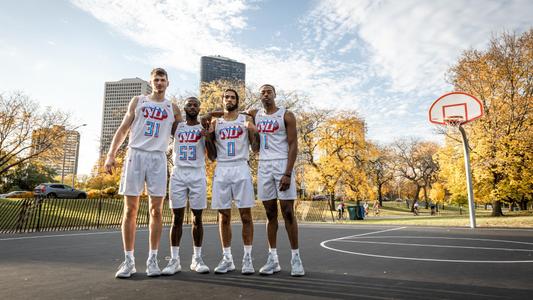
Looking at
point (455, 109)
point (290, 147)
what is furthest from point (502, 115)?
point (290, 147)

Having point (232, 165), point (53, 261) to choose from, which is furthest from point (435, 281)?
point (53, 261)

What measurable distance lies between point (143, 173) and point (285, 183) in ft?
5.90

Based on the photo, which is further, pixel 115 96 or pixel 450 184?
pixel 115 96

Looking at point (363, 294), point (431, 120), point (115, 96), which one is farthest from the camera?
point (115, 96)

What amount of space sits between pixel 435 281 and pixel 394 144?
179 feet

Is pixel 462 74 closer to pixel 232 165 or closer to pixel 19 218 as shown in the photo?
pixel 232 165

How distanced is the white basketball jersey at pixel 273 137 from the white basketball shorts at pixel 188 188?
34.9 inches

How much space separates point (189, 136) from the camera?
462 cm

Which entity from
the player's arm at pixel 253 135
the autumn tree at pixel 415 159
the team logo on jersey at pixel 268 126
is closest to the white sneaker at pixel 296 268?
the player's arm at pixel 253 135

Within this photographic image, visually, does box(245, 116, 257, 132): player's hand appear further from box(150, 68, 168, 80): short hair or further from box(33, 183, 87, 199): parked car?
box(33, 183, 87, 199): parked car

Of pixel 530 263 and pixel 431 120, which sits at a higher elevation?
pixel 431 120

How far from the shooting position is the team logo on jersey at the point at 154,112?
4359 mm

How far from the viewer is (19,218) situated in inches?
463

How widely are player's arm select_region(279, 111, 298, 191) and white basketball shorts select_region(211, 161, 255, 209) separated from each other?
0.44 m
